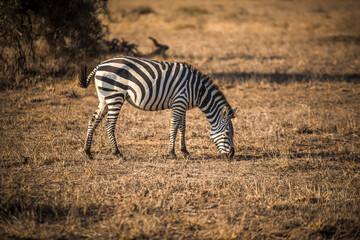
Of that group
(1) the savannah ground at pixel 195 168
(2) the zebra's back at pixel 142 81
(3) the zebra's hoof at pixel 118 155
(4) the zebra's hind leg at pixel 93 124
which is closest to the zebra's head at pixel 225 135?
(1) the savannah ground at pixel 195 168

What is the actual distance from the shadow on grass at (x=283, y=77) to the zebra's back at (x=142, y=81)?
669cm

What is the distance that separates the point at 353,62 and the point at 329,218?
544 inches

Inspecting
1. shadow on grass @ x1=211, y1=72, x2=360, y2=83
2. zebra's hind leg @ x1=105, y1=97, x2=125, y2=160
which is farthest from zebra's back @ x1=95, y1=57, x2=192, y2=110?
shadow on grass @ x1=211, y1=72, x2=360, y2=83

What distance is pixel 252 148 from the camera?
7590 millimetres

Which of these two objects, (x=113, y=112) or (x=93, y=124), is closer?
(x=113, y=112)

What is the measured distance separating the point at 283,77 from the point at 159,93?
8.57 meters

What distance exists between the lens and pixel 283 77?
13.8m

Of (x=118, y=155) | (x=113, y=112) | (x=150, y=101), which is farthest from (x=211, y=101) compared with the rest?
(x=118, y=155)

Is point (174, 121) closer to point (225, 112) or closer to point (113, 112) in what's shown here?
point (225, 112)

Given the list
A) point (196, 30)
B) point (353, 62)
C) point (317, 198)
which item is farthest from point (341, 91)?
point (196, 30)

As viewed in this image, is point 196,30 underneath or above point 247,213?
above

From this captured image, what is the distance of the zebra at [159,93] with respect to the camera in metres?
6.61

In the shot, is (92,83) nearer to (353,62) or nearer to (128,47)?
(128,47)

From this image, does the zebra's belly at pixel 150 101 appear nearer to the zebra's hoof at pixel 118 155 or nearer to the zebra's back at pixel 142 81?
the zebra's back at pixel 142 81
